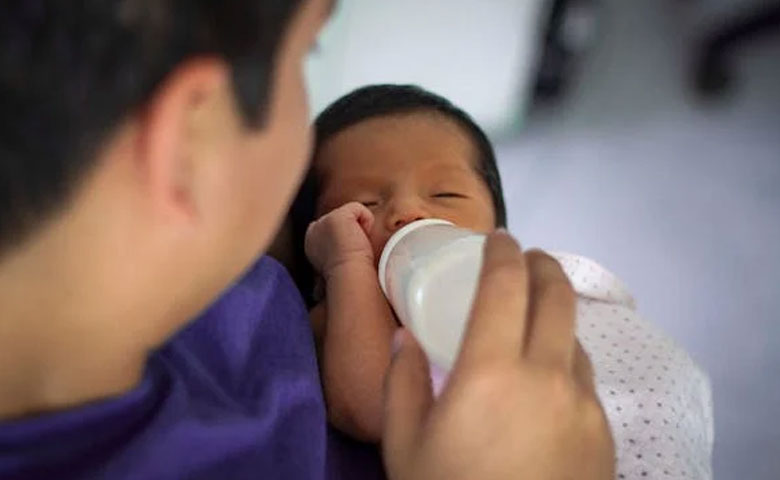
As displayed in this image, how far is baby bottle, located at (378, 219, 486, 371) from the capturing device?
0.76 metres

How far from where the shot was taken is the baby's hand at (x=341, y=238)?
3.09 ft

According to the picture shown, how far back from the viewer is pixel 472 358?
599 mm

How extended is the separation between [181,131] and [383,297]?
0.44m

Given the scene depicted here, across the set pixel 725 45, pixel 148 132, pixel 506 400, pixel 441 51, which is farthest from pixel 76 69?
pixel 725 45

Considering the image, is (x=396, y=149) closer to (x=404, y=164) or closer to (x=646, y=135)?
(x=404, y=164)

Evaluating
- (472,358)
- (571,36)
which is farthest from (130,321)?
(571,36)

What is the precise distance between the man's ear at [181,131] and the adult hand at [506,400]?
0.18 metres

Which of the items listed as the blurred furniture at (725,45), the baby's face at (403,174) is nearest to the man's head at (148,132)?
the baby's face at (403,174)

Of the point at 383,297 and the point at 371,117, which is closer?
the point at 383,297

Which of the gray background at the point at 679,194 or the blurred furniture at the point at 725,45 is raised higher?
the blurred furniture at the point at 725,45

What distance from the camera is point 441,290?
2.54 ft

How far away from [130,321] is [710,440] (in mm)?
651

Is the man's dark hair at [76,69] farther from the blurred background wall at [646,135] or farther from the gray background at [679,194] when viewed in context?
the gray background at [679,194]

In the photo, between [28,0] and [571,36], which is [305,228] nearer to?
[28,0]
